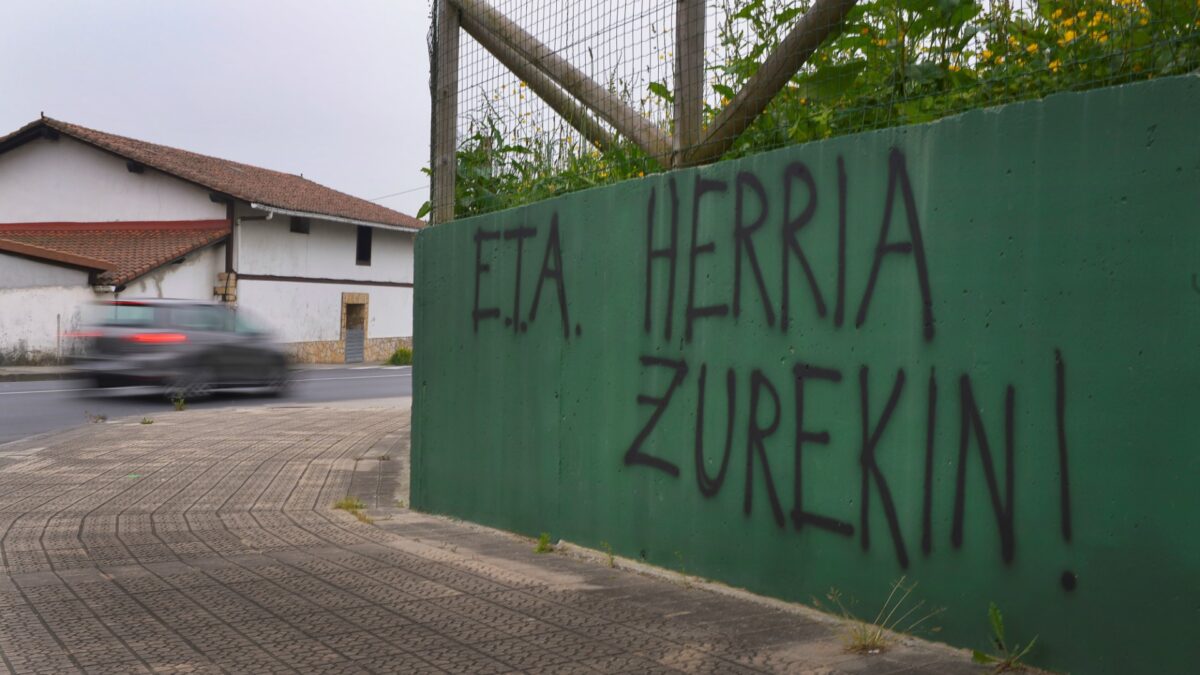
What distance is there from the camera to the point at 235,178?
119 ft

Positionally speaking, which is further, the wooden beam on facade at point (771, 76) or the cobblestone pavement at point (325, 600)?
the wooden beam on facade at point (771, 76)

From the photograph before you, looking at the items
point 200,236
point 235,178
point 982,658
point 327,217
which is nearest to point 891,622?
point 982,658

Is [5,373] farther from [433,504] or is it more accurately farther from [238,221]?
[433,504]

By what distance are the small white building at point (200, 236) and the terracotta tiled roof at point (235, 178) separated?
8cm

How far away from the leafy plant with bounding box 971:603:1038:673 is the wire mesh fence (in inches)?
70.5

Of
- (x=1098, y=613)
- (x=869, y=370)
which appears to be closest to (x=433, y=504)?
(x=869, y=370)

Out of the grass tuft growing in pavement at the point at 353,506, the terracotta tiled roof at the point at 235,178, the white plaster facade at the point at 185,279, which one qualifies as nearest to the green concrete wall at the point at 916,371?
the grass tuft growing in pavement at the point at 353,506

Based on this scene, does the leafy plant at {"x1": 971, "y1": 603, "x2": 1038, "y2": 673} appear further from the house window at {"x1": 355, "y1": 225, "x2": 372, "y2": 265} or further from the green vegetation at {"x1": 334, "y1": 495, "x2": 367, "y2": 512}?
the house window at {"x1": 355, "y1": 225, "x2": 372, "y2": 265}

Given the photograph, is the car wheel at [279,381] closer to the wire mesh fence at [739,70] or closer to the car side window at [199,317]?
the car side window at [199,317]

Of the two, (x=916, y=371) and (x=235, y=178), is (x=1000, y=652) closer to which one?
(x=916, y=371)

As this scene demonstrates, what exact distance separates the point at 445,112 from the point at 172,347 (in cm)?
1108

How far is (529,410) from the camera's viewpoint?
6465 mm

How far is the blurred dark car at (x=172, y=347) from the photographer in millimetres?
16641

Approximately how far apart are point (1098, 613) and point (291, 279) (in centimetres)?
3310
